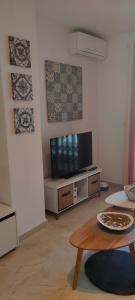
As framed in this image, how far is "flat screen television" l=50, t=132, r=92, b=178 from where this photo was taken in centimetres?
304

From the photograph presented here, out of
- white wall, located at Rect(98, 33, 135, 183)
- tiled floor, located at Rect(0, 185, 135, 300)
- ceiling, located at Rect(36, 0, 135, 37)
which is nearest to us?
tiled floor, located at Rect(0, 185, 135, 300)

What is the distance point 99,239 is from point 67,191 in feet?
4.35

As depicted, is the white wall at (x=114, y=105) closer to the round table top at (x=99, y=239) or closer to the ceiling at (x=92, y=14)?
the ceiling at (x=92, y=14)

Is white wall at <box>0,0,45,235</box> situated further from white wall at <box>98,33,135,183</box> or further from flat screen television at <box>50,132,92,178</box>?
white wall at <box>98,33,135,183</box>

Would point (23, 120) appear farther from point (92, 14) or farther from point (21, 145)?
point (92, 14)

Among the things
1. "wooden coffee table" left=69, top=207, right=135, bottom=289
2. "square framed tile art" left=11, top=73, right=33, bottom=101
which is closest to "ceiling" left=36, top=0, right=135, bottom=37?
"square framed tile art" left=11, top=73, right=33, bottom=101

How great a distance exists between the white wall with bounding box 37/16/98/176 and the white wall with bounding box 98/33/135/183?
16 cm

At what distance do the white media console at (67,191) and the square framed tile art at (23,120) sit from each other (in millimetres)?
823

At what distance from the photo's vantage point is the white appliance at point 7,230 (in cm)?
218

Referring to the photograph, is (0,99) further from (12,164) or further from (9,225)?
(9,225)

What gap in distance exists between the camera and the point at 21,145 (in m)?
2.42

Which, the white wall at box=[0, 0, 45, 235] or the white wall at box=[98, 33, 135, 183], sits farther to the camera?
the white wall at box=[98, 33, 135, 183]

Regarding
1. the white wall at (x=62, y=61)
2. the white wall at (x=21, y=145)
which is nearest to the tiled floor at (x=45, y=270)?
the white wall at (x=21, y=145)

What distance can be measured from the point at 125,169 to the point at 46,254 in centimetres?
202
